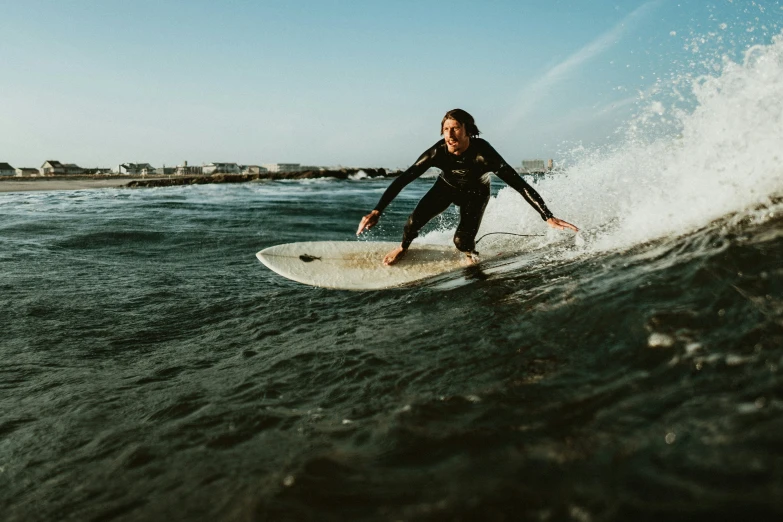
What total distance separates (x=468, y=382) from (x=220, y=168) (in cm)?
13234

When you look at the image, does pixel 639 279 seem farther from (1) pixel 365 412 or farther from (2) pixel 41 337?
(2) pixel 41 337

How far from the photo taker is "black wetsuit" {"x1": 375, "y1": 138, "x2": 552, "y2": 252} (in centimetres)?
577

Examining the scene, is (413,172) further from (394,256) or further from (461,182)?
(394,256)

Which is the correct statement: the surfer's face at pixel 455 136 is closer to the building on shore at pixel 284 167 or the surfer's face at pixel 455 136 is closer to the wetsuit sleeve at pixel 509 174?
the wetsuit sleeve at pixel 509 174

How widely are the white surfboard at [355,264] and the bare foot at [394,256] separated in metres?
0.06

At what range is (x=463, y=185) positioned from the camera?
6.12 meters

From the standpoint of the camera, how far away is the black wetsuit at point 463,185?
227 inches

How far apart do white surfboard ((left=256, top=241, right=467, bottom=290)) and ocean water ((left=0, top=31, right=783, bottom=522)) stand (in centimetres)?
34

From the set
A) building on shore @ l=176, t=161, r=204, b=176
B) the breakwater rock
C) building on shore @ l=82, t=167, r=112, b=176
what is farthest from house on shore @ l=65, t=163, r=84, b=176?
the breakwater rock

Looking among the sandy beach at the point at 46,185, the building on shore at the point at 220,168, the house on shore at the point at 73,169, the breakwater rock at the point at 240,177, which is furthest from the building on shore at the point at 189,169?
the sandy beach at the point at 46,185

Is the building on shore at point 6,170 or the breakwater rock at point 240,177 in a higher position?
the building on shore at point 6,170

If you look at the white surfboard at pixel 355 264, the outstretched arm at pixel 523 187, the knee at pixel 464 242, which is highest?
the outstretched arm at pixel 523 187

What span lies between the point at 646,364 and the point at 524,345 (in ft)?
2.42

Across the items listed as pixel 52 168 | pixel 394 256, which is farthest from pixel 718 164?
pixel 52 168
